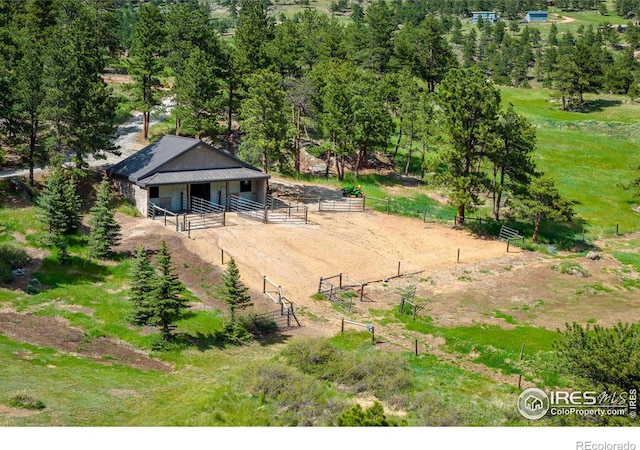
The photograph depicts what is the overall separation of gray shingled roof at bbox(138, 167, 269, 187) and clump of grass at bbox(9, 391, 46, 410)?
2695cm

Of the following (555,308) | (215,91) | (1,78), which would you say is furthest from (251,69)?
(555,308)

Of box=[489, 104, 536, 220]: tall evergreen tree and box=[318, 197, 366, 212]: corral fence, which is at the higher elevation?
box=[489, 104, 536, 220]: tall evergreen tree

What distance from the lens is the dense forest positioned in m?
50.5

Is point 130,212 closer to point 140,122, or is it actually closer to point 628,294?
point 140,122

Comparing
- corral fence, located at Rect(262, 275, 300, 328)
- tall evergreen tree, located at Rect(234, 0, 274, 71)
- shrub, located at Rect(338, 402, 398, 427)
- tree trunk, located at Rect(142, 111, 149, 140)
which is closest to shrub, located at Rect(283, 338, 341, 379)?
corral fence, located at Rect(262, 275, 300, 328)

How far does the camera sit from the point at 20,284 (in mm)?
36469

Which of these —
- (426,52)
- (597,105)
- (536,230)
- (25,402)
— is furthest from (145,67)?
(597,105)

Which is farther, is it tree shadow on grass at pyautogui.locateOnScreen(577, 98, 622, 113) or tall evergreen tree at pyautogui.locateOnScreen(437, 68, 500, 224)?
tree shadow on grass at pyautogui.locateOnScreen(577, 98, 622, 113)

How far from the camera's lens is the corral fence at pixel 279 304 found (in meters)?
35.7

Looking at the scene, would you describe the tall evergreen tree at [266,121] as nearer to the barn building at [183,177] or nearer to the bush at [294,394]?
the barn building at [183,177]

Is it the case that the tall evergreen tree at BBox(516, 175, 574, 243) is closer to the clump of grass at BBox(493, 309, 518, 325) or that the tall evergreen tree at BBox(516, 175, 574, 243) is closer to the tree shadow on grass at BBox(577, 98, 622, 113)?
the clump of grass at BBox(493, 309, 518, 325)

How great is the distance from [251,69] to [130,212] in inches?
984

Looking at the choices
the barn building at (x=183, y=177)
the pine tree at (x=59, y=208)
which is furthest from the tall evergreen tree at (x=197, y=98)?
the pine tree at (x=59, y=208)

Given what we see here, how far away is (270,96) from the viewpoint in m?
57.4
